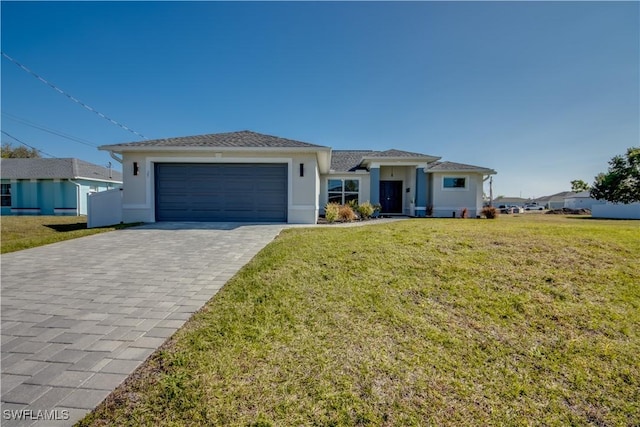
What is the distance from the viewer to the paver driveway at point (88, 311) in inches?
74.4

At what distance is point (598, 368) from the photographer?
2262 millimetres

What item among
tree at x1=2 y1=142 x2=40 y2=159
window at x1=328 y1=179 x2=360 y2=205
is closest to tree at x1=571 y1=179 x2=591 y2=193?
window at x1=328 y1=179 x2=360 y2=205

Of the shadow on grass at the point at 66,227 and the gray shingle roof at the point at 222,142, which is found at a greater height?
the gray shingle roof at the point at 222,142

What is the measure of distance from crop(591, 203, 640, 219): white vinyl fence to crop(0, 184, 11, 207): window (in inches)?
1895

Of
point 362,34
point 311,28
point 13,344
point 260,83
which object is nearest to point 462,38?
point 362,34

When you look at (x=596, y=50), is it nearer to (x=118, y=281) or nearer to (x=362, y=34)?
(x=362, y=34)

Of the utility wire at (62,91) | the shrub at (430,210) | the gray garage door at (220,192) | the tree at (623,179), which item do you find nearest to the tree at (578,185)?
the tree at (623,179)

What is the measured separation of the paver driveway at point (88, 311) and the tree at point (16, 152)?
144 ft

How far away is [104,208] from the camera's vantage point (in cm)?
1072

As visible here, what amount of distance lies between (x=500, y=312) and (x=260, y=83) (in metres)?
14.3

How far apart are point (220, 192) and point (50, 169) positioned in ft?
61.6

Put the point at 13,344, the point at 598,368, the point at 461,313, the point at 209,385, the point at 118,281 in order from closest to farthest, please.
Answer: the point at 209,385
the point at 598,368
the point at 13,344
the point at 461,313
the point at 118,281

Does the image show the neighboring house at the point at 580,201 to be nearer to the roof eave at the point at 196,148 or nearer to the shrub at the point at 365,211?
the shrub at the point at 365,211

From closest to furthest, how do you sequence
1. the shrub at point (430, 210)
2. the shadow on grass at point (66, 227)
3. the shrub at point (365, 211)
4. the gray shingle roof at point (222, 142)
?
the shadow on grass at point (66, 227)
the gray shingle roof at point (222, 142)
the shrub at point (365, 211)
the shrub at point (430, 210)
